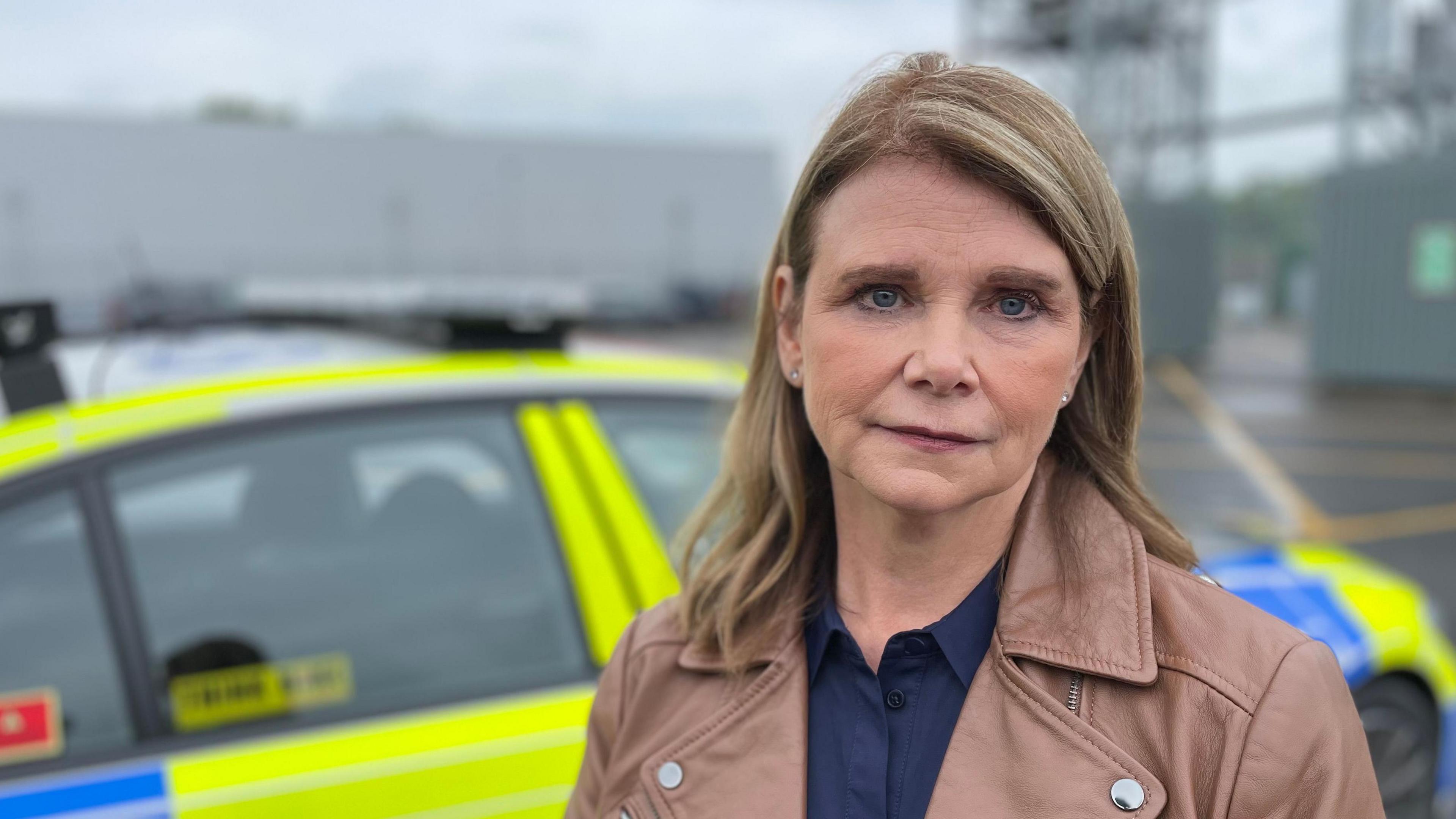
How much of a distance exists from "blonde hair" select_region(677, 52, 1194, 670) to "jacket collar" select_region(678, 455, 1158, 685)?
0.02 meters

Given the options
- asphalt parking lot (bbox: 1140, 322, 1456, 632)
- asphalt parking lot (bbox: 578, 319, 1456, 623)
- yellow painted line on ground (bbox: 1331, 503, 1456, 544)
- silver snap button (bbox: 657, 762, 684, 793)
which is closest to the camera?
silver snap button (bbox: 657, 762, 684, 793)

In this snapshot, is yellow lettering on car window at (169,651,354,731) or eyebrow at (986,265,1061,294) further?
yellow lettering on car window at (169,651,354,731)

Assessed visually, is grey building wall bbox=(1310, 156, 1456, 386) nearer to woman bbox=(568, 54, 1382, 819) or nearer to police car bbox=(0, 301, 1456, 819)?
police car bbox=(0, 301, 1456, 819)

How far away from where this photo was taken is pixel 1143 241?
21453mm

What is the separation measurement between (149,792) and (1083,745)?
1504 mm

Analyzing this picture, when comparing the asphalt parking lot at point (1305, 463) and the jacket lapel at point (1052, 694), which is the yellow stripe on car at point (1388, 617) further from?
the jacket lapel at point (1052, 694)

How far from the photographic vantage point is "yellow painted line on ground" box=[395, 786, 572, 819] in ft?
6.45

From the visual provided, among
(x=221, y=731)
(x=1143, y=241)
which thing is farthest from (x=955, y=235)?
(x=1143, y=241)

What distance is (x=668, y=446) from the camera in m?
2.61

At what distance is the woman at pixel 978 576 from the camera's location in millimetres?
1119

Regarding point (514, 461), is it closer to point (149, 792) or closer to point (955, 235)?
point (149, 792)

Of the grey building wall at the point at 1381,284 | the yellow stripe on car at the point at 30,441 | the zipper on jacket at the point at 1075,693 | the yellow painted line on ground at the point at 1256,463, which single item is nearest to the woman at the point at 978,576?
the zipper on jacket at the point at 1075,693

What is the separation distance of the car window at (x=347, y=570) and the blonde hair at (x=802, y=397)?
0.71 meters

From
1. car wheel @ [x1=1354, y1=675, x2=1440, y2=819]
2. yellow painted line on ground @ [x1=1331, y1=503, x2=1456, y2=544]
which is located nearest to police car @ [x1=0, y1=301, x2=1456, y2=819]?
car wheel @ [x1=1354, y1=675, x2=1440, y2=819]
